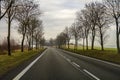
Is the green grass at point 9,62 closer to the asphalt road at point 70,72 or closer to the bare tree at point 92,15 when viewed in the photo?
the asphalt road at point 70,72

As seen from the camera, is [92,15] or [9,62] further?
[92,15]

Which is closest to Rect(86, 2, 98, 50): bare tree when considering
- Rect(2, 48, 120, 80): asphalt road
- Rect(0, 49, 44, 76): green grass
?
Rect(0, 49, 44, 76): green grass

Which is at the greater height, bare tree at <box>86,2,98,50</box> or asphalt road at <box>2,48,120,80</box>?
bare tree at <box>86,2,98,50</box>

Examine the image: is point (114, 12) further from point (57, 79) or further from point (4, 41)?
point (4, 41)

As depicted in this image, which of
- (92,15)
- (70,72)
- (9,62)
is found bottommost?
(70,72)

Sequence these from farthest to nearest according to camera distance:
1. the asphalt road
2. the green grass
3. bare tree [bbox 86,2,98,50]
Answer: bare tree [bbox 86,2,98,50]
the green grass
the asphalt road

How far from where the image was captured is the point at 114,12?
41125 millimetres

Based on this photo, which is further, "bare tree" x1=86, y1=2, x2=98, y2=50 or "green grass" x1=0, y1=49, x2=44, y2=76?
"bare tree" x1=86, y1=2, x2=98, y2=50

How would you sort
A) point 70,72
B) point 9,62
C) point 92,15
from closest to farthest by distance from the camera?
point 70,72 → point 9,62 → point 92,15

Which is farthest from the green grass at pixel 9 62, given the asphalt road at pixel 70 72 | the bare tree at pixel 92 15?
the bare tree at pixel 92 15

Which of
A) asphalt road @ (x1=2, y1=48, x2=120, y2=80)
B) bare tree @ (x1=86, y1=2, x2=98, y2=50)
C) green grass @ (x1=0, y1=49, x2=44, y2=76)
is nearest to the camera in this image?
asphalt road @ (x1=2, y1=48, x2=120, y2=80)

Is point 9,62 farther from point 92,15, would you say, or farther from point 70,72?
point 92,15

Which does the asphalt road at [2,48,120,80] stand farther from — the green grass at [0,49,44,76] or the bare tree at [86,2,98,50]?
the bare tree at [86,2,98,50]

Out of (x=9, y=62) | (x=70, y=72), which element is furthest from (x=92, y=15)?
(x=70, y=72)
